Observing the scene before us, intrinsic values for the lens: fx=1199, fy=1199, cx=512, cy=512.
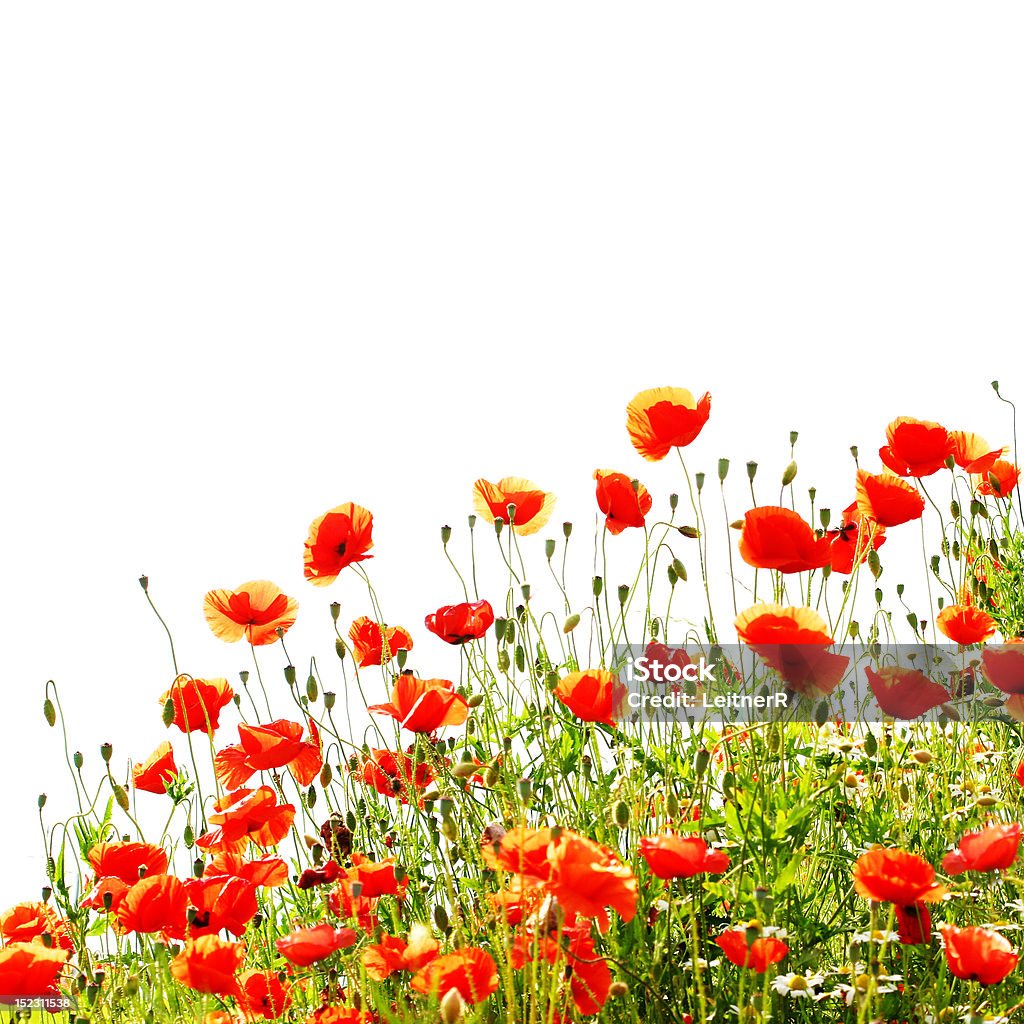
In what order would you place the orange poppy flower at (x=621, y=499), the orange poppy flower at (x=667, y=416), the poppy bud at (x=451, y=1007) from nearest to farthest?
1. the poppy bud at (x=451, y=1007)
2. the orange poppy flower at (x=667, y=416)
3. the orange poppy flower at (x=621, y=499)

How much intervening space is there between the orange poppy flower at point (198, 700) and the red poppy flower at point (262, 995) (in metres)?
0.55

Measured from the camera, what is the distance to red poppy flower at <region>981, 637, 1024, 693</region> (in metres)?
2.46

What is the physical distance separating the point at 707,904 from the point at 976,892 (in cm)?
58

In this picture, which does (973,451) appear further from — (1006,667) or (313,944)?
(313,944)

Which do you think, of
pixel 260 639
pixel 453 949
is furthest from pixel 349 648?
pixel 453 949

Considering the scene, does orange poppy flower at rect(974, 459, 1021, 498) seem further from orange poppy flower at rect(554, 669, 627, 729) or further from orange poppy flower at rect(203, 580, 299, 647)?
orange poppy flower at rect(203, 580, 299, 647)

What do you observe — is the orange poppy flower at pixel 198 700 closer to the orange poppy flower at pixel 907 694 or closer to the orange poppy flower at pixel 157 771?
the orange poppy flower at pixel 157 771

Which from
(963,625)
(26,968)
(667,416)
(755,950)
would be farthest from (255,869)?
(963,625)

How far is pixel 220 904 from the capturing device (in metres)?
1.92

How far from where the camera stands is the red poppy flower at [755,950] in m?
1.57

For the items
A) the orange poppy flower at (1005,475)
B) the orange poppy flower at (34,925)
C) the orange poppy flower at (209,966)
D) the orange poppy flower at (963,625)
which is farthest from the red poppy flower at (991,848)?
the orange poppy flower at (1005,475)

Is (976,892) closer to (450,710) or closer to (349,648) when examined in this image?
(450,710)

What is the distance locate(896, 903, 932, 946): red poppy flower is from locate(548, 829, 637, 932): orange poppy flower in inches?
21.5

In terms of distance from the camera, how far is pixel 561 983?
64.6 inches
